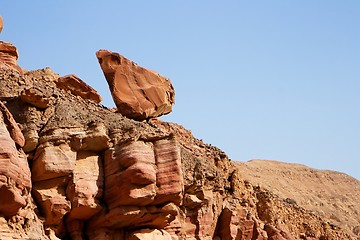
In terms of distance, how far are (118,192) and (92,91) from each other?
10356mm

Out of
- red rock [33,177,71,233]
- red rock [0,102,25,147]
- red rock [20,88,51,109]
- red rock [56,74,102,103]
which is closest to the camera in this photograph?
red rock [0,102,25,147]

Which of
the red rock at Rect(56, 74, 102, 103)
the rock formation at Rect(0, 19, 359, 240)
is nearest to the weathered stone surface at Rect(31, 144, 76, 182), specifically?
the rock formation at Rect(0, 19, 359, 240)

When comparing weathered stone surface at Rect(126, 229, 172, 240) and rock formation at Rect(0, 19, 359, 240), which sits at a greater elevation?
rock formation at Rect(0, 19, 359, 240)

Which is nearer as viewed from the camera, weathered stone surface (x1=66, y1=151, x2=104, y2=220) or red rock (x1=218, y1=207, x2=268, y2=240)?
weathered stone surface (x1=66, y1=151, x2=104, y2=220)

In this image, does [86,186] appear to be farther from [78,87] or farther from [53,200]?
[78,87]

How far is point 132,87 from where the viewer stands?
3616 cm

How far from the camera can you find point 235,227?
38.2 metres

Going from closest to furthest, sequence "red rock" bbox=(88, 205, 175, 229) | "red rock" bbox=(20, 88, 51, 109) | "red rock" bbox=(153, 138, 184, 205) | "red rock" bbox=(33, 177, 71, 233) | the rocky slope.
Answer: "red rock" bbox=(33, 177, 71, 233) < "red rock" bbox=(20, 88, 51, 109) < "red rock" bbox=(88, 205, 175, 229) < "red rock" bbox=(153, 138, 184, 205) < the rocky slope

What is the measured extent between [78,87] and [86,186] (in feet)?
33.7

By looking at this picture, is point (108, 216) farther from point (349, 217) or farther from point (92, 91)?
point (349, 217)

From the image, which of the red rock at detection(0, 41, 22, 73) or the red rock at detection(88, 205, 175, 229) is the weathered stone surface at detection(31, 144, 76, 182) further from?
the red rock at detection(0, 41, 22, 73)

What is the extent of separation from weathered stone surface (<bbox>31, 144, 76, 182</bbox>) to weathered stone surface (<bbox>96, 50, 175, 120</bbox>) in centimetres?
810

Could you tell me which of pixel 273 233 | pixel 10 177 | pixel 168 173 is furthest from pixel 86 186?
pixel 273 233

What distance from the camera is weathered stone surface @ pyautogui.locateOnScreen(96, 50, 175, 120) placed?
1410 inches
